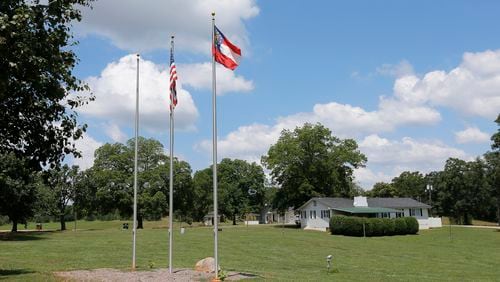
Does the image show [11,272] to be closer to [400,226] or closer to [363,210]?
[400,226]

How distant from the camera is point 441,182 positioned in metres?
101

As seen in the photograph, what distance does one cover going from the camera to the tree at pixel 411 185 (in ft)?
391

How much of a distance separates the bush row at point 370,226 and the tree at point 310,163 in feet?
59.1

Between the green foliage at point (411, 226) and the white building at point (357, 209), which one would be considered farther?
the white building at point (357, 209)

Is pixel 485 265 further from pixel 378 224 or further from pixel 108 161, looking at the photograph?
pixel 108 161

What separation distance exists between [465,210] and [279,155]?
4141cm

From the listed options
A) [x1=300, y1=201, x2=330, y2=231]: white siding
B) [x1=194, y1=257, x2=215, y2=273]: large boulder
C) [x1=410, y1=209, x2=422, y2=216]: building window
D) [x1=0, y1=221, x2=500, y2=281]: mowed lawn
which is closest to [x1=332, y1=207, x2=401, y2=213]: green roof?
[x1=300, y1=201, x2=330, y2=231]: white siding

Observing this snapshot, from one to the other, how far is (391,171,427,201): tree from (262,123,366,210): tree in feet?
140

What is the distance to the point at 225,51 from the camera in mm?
15273

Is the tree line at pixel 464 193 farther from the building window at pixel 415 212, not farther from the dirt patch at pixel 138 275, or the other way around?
the dirt patch at pixel 138 275

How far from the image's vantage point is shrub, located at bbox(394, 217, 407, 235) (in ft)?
202

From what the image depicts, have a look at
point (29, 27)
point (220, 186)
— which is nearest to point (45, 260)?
point (29, 27)

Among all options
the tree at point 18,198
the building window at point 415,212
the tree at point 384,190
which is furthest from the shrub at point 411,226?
the tree at point 384,190

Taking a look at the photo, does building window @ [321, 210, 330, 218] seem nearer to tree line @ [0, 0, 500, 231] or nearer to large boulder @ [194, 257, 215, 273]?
tree line @ [0, 0, 500, 231]
